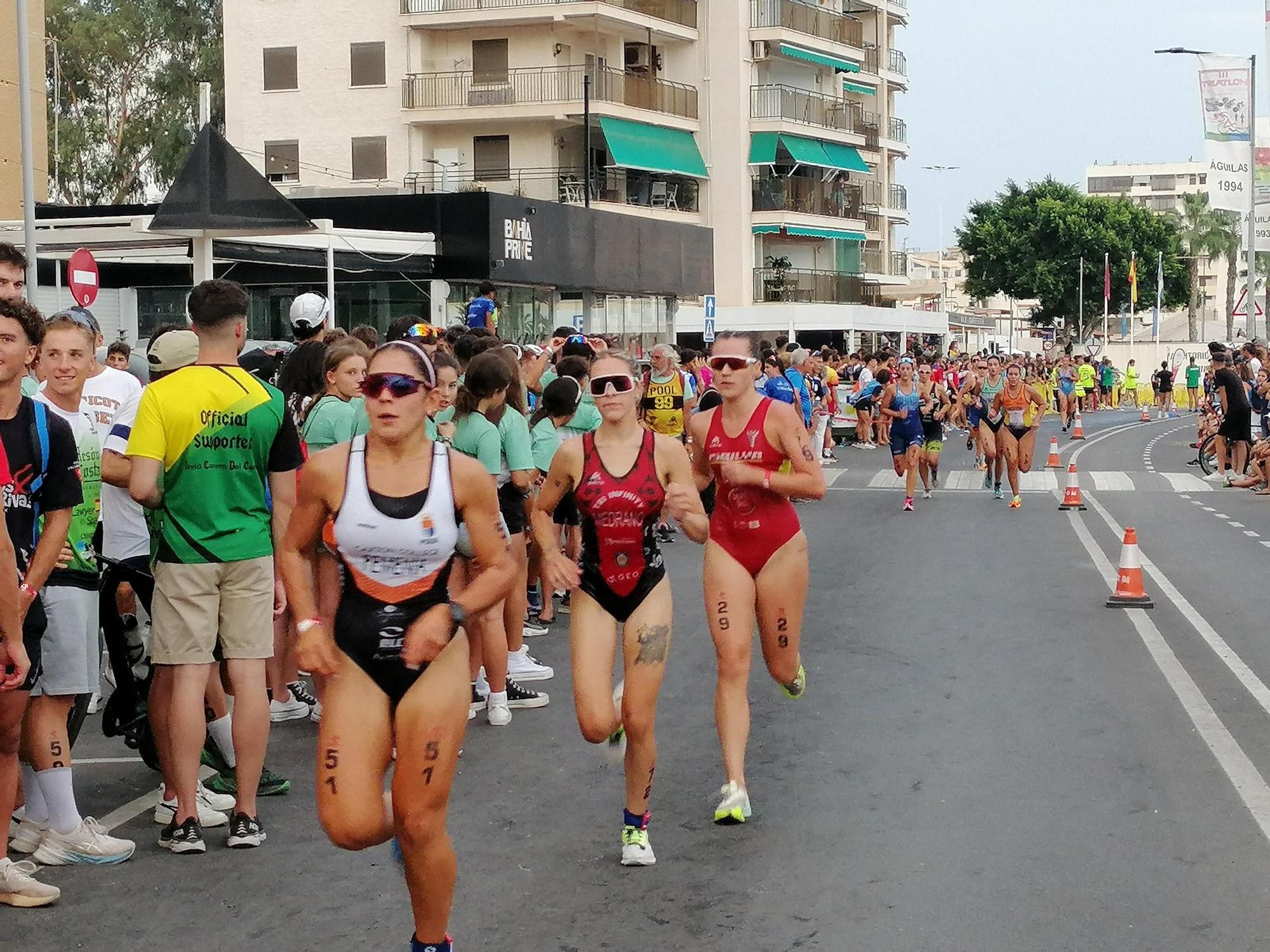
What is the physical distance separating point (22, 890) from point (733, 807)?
2633 millimetres

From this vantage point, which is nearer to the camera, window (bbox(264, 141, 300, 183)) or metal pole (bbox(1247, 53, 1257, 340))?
metal pole (bbox(1247, 53, 1257, 340))

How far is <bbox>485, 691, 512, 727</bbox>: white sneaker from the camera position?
9025 mm

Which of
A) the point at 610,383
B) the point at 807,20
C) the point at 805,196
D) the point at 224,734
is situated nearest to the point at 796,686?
the point at 610,383

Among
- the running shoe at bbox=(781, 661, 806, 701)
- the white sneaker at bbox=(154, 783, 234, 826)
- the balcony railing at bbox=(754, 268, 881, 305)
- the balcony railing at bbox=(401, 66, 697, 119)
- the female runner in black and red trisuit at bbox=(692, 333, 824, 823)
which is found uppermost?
the balcony railing at bbox=(401, 66, 697, 119)

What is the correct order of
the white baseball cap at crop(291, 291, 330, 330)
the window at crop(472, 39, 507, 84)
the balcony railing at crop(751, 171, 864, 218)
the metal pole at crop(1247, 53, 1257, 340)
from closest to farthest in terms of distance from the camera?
the white baseball cap at crop(291, 291, 330, 330) < the metal pole at crop(1247, 53, 1257, 340) < the window at crop(472, 39, 507, 84) < the balcony railing at crop(751, 171, 864, 218)

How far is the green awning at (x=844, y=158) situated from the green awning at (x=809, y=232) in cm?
247

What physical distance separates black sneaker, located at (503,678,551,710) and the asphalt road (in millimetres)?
117

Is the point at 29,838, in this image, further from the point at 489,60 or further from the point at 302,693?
the point at 489,60

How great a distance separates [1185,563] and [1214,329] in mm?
135571

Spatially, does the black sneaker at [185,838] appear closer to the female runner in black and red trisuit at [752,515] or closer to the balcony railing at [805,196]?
the female runner in black and red trisuit at [752,515]

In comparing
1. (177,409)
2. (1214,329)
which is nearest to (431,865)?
(177,409)

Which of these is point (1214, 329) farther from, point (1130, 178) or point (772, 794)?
point (772, 794)

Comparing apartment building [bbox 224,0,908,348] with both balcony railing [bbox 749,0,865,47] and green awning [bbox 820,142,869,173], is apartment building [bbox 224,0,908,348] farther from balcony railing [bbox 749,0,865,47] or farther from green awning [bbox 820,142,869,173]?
green awning [bbox 820,142,869,173]

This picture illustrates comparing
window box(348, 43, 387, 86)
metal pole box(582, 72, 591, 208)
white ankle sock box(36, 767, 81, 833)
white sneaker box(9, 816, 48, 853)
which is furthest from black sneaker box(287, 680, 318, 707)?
window box(348, 43, 387, 86)
